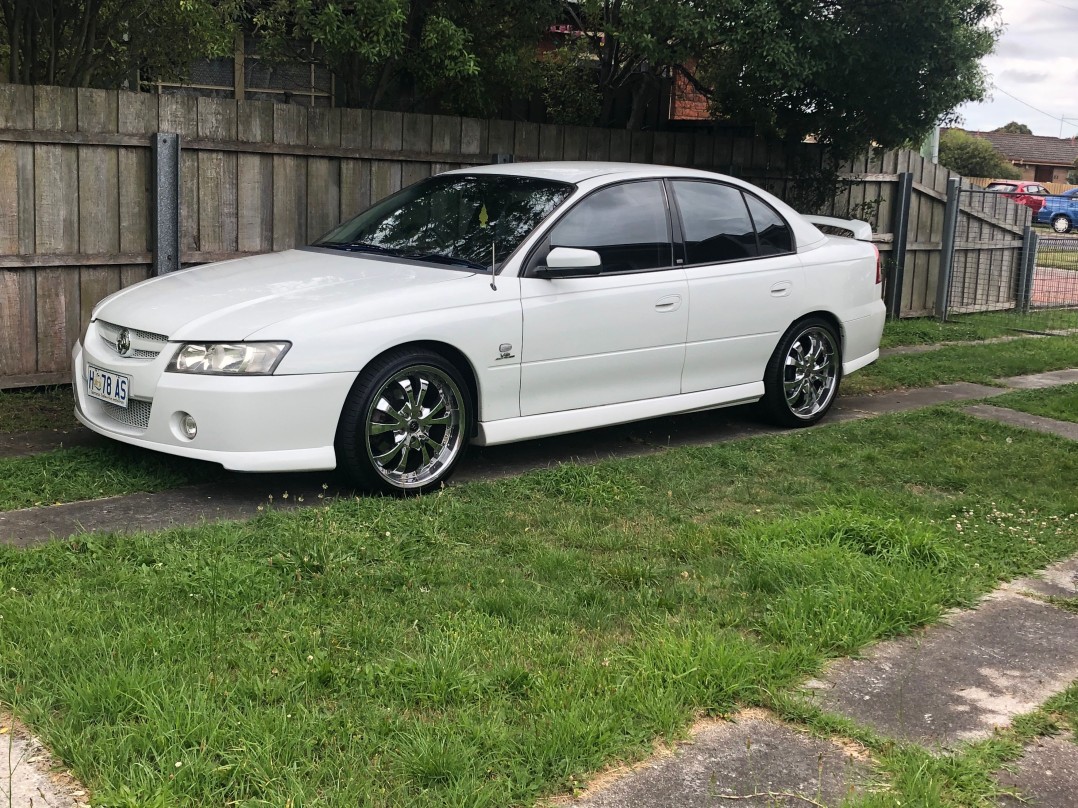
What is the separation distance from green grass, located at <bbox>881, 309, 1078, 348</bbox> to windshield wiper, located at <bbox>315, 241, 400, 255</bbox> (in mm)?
6587

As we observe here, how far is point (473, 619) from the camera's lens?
13.9 ft

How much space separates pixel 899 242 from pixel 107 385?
978 cm

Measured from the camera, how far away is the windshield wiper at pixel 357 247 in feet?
22.4

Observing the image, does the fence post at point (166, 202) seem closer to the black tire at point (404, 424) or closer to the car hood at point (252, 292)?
the car hood at point (252, 292)

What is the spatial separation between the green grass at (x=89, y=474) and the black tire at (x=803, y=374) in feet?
11.7

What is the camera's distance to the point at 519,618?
14.1 feet

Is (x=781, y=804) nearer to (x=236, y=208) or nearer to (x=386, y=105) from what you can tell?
(x=236, y=208)

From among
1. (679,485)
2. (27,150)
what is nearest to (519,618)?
(679,485)

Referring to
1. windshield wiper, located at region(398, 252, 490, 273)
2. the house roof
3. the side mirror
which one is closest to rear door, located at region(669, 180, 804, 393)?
the side mirror

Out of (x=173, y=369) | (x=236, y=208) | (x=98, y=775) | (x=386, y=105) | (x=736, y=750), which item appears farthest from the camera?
(x=386, y=105)

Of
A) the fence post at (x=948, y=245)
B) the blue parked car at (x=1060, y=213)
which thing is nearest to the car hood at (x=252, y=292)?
the fence post at (x=948, y=245)

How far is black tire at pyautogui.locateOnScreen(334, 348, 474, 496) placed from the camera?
5719 millimetres

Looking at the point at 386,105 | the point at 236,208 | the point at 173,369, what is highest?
the point at 386,105

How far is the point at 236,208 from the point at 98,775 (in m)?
6.13
